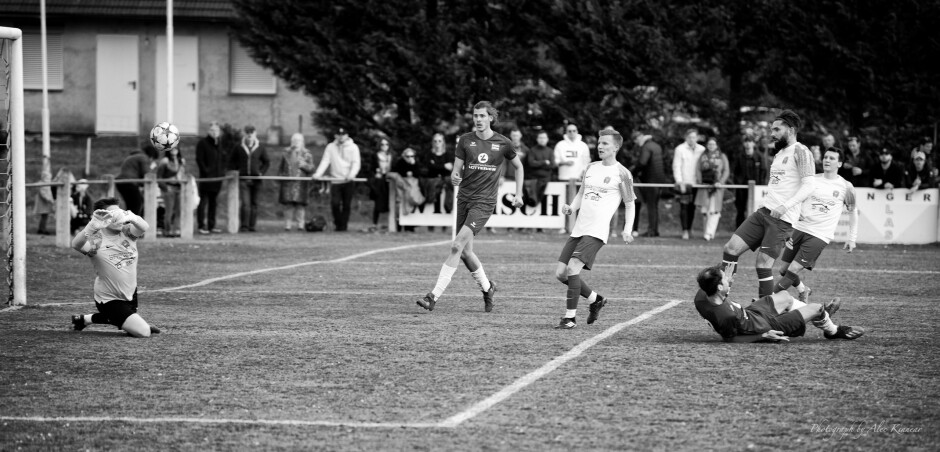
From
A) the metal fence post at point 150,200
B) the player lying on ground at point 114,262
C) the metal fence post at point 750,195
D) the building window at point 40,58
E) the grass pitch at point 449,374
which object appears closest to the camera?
the grass pitch at point 449,374

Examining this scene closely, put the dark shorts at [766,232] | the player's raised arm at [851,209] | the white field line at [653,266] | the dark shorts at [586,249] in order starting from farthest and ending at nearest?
1. the white field line at [653,266]
2. the player's raised arm at [851,209]
3. the dark shorts at [766,232]
4. the dark shorts at [586,249]

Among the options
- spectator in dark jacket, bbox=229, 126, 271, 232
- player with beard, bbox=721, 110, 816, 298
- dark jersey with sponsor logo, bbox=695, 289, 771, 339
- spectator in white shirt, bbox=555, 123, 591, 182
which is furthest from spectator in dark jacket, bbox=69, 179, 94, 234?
dark jersey with sponsor logo, bbox=695, 289, 771, 339

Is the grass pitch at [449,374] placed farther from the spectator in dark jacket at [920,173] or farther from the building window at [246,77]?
the building window at [246,77]

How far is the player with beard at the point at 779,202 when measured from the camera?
12758 millimetres

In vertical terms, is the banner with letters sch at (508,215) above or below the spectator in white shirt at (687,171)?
below

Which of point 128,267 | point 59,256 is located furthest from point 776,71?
point 128,267

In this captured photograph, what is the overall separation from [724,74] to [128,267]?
19.0 metres

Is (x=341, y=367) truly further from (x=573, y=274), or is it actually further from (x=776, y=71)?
(x=776, y=71)

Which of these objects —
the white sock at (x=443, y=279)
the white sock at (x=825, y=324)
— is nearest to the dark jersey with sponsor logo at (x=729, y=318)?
the white sock at (x=825, y=324)

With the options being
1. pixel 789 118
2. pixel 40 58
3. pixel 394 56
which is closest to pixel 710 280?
pixel 789 118

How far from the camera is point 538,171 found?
2519cm

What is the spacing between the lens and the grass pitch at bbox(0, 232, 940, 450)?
7586 mm

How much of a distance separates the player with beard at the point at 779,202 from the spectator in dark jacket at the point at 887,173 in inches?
459

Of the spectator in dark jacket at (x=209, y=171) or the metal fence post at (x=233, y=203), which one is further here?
the metal fence post at (x=233, y=203)
